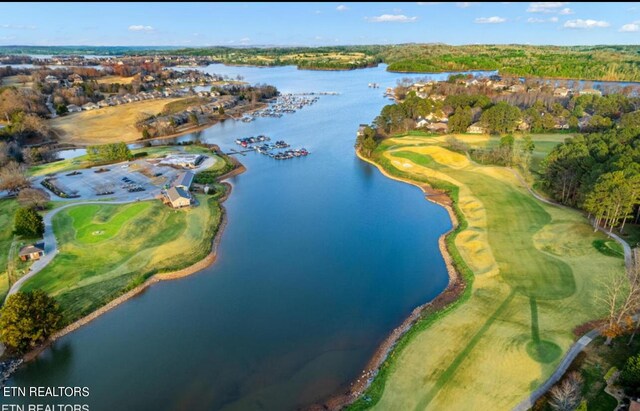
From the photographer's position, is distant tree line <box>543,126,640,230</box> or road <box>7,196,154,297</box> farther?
distant tree line <box>543,126,640,230</box>

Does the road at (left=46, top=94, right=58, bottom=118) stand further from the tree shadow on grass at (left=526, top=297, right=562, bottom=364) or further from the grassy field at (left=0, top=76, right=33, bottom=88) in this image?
the tree shadow on grass at (left=526, top=297, right=562, bottom=364)

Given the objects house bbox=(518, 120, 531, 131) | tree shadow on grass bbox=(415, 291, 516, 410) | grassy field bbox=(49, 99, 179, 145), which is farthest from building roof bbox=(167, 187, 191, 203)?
house bbox=(518, 120, 531, 131)

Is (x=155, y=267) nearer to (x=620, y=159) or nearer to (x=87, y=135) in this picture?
(x=620, y=159)

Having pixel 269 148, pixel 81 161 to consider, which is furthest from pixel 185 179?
pixel 269 148

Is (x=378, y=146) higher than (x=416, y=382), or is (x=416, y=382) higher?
(x=378, y=146)

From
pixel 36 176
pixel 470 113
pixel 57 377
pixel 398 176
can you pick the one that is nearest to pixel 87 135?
pixel 36 176

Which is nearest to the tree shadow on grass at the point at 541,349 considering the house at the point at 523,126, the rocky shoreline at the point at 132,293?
the rocky shoreline at the point at 132,293

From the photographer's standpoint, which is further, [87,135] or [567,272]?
[87,135]

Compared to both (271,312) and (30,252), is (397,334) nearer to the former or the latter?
(271,312)
